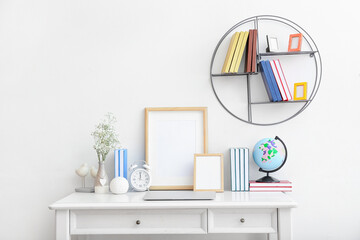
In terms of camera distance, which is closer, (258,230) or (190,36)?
(258,230)

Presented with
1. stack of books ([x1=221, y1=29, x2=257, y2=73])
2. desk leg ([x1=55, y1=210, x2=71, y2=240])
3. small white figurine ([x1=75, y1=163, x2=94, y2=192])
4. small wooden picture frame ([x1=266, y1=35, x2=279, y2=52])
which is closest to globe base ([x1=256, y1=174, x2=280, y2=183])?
stack of books ([x1=221, y1=29, x2=257, y2=73])

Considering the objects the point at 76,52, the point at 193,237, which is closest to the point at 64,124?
the point at 76,52

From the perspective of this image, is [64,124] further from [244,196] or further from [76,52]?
[244,196]

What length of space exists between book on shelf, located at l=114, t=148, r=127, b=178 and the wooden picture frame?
147 mm

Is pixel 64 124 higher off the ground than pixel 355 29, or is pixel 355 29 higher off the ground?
pixel 355 29

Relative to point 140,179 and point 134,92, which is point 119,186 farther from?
point 134,92

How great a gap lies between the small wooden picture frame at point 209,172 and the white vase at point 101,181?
0.53 meters

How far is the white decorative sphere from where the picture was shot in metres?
2.37

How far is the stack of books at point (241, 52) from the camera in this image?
2.46m

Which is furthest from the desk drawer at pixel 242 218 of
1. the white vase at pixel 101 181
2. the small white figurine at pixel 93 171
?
the small white figurine at pixel 93 171

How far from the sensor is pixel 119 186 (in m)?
2.37

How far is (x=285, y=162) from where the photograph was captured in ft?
8.29

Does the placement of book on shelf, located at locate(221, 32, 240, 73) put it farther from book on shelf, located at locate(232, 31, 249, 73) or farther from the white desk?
the white desk

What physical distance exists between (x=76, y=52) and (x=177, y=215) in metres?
1.23
